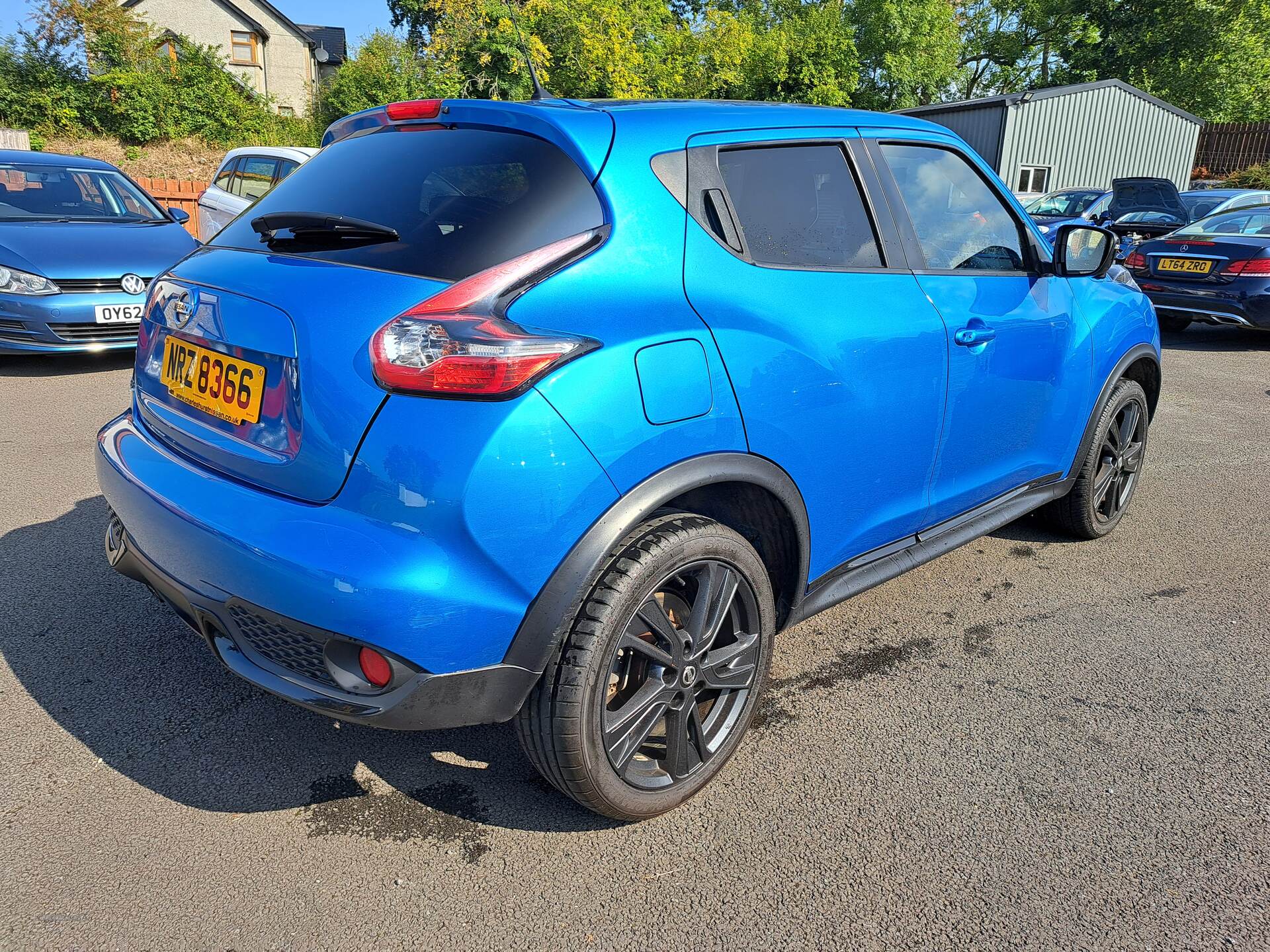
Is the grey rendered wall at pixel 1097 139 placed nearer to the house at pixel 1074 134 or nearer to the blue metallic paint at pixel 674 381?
the house at pixel 1074 134

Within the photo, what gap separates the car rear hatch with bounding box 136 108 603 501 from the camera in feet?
6.27

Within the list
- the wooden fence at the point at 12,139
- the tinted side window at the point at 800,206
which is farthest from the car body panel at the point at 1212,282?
the wooden fence at the point at 12,139

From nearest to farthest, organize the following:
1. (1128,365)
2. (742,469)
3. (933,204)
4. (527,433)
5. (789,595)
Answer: (527,433) → (742,469) → (789,595) → (933,204) → (1128,365)

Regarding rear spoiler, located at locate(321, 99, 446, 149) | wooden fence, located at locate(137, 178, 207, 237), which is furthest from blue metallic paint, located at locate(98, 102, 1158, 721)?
wooden fence, located at locate(137, 178, 207, 237)

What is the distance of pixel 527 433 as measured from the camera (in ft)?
5.96

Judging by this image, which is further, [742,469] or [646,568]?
[742,469]

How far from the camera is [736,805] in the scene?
2383 millimetres

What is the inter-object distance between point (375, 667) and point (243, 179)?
377 inches

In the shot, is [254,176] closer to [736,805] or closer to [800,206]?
[800,206]

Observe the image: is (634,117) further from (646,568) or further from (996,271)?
(996,271)

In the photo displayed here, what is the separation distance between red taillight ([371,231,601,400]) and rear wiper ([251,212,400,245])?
1.09ft

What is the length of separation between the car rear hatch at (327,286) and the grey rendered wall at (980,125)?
2526cm

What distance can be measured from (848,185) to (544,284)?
4.06ft

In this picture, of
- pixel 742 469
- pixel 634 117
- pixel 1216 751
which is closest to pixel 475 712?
pixel 742 469
